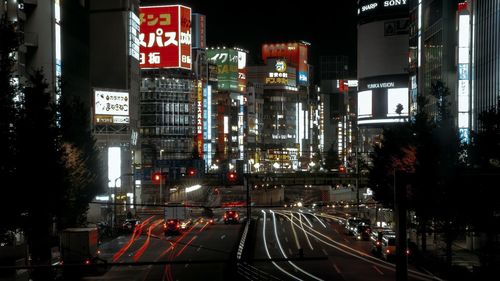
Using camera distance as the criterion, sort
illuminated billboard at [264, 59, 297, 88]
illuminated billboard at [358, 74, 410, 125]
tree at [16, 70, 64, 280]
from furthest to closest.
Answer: illuminated billboard at [264, 59, 297, 88]
illuminated billboard at [358, 74, 410, 125]
tree at [16, 70, 64, 280]

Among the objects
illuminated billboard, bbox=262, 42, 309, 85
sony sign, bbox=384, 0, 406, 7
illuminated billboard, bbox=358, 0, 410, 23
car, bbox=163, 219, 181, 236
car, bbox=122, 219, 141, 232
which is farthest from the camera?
illuminated billboard, bbox=262, 42, 309, 85

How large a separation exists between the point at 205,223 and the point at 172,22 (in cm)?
4039

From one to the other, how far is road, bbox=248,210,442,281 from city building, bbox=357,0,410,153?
94.8 feet

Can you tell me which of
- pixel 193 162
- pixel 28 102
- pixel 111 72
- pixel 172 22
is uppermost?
pixel 172 22

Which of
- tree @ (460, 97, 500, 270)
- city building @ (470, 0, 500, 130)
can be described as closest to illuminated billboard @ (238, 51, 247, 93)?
city building @ (470, 0, 500, 130)

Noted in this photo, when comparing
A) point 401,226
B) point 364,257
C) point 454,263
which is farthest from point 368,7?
point 401,226

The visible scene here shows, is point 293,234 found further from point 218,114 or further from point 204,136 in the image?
point 218,114

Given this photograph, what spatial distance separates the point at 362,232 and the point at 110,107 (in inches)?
1062

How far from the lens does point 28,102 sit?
30703 mm

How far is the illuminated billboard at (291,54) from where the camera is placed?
7224 inches

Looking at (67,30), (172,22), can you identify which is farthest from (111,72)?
(172,22)

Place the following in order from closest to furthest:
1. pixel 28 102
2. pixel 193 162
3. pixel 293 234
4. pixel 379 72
Result: pixel 28 102 < pixel 293 234 < pixel 193 162 < pixel 379 72

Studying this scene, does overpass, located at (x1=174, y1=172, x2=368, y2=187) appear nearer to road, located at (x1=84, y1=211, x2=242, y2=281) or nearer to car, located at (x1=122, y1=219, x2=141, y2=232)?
road, located at (x1=84, y1=211, x2=242, y2=281)

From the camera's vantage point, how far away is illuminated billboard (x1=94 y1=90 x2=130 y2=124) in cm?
6444
